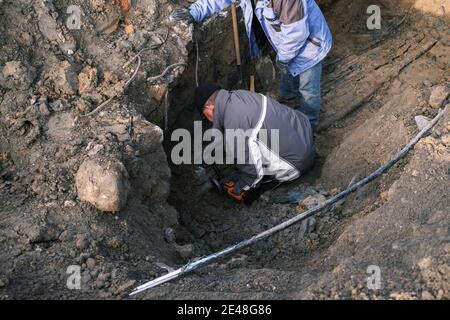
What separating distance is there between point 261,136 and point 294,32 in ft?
3.06

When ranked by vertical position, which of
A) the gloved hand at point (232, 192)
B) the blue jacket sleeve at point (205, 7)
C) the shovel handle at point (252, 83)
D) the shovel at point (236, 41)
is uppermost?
the blue jacket sleeve at point (205, 7)

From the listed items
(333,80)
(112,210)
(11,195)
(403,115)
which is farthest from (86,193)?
(333,80)

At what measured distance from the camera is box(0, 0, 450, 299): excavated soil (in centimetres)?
279

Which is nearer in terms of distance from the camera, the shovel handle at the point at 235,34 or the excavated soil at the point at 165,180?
the excavated soil at the point at 165,180

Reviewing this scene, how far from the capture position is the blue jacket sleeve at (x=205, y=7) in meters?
4.36

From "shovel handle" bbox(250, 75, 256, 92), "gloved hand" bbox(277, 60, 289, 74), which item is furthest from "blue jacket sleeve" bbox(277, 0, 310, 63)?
"shovel handle" bbox(250, 75, 256, 92)

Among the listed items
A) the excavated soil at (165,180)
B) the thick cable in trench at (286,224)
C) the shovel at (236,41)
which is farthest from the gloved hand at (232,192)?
the shovel at (236,41)

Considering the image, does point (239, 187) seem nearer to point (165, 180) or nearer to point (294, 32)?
point (165, 180)

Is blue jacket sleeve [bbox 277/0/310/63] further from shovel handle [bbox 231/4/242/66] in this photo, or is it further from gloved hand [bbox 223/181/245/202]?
gloved hand [bbox 223/181/245/202]

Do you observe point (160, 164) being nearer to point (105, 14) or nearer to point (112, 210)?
point (112, 210)

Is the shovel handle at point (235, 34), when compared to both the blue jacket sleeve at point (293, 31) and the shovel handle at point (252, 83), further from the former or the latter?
the blue jacket sleeve at point (293, 31)

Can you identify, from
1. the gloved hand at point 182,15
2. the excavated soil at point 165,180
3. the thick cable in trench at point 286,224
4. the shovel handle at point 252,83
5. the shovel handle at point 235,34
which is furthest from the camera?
the shovel handle at point 252,83

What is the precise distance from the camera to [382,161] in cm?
400

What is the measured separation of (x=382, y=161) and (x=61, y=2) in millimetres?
2954
